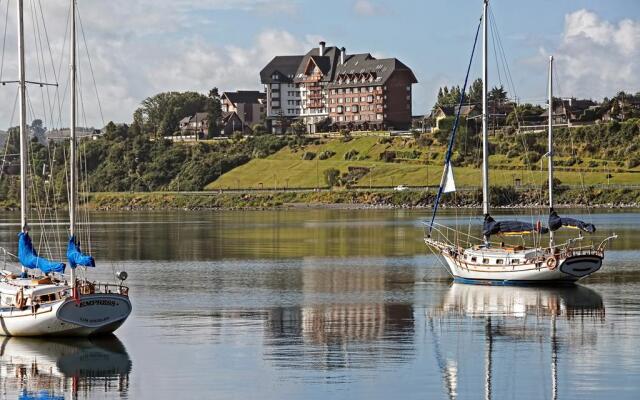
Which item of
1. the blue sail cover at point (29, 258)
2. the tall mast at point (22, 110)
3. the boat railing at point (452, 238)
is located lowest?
the boat railing at point (452, 238)

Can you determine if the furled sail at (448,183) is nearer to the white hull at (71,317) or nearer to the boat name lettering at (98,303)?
the white hull at (71,317)

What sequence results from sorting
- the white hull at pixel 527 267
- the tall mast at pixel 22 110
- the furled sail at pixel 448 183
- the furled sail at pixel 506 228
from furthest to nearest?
the furled sail at pixel 448 183 → the furled sail at pixel 506 228 → the white hull at pixel 527 267 → the tall mast at pixel 22 110

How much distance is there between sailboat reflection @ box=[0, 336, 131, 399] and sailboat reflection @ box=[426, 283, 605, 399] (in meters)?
12.1

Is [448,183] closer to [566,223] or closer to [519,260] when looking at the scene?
[566,223]

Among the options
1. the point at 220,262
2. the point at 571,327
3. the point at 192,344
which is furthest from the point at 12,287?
the point at 220,262

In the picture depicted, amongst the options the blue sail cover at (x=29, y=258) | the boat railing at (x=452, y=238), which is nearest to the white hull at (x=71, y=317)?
the blue sail cover at (x=29, y=258)

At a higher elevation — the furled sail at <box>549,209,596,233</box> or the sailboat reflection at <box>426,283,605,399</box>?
the furled sail at <box>549,209,596,233</box>

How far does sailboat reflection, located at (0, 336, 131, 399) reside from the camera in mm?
43062

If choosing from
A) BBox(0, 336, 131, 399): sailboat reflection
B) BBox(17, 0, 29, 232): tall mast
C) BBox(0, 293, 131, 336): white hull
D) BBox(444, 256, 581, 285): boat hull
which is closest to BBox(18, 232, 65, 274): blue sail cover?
BBox(17, 0, 29, 232): tall mast

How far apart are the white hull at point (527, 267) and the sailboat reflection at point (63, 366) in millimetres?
25981

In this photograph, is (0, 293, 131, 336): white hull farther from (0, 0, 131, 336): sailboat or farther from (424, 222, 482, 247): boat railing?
(424, 222, 482, 247): boat railing

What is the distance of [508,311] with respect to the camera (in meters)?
60.2

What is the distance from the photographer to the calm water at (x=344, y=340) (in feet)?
138

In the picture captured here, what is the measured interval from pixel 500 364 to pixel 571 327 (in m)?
10.3
